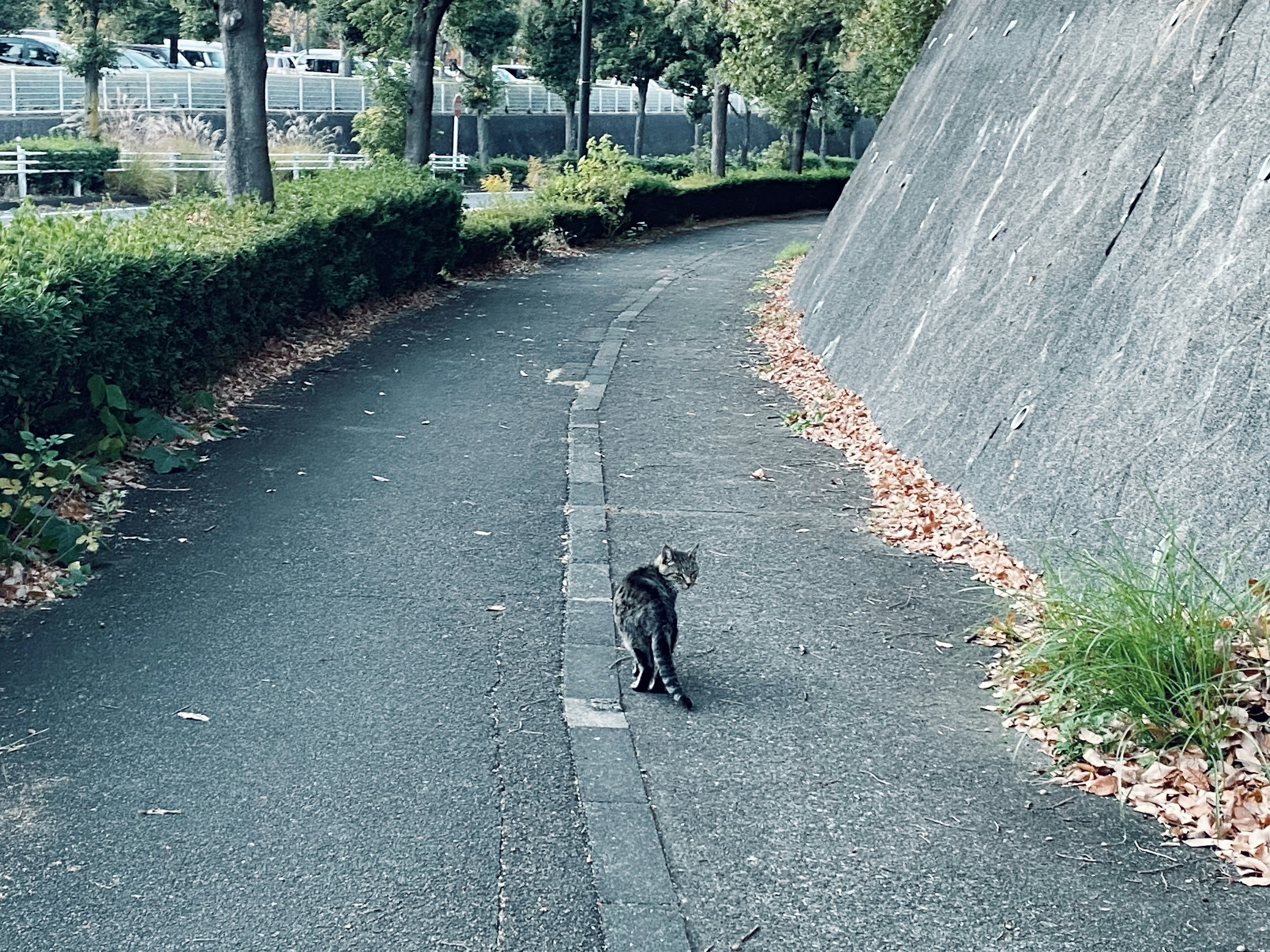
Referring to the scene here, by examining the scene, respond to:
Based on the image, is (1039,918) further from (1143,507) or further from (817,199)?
(817,199)

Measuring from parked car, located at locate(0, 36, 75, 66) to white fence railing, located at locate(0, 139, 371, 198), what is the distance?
1840 cm

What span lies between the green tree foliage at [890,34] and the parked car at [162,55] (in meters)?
30.0

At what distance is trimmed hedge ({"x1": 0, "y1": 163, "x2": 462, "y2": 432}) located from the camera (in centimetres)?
830

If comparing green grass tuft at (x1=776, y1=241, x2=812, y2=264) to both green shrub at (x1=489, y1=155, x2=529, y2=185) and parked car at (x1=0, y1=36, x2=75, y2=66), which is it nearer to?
green shrub at (x1=489, y1=155, x2=529, y2=185)

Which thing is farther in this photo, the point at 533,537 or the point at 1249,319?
the point at 533,537

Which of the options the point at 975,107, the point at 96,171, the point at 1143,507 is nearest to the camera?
the point at 1143,507

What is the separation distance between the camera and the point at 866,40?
2756cm

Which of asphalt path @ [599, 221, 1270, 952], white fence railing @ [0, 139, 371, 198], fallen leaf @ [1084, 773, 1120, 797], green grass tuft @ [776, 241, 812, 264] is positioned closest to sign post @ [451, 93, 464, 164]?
white fence railing @ [0, 139, 371, 198]

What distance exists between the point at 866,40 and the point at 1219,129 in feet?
68.2

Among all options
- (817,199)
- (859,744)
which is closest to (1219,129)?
(859,744)

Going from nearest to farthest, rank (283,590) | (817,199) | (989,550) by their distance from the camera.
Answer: (283,590) < (989,550) < (817,199)

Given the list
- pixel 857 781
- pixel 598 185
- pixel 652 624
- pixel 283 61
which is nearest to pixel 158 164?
pixel 598 185

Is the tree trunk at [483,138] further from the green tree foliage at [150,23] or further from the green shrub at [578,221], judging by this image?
the green shrub at [578,221]

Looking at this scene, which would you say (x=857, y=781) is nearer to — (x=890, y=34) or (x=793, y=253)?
(x=890, y=34)
